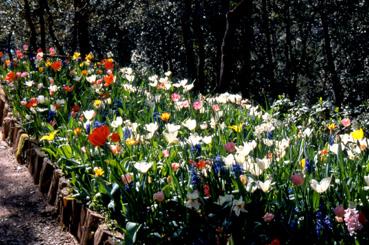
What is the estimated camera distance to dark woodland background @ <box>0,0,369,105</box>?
18391mm

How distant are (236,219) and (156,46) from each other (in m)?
22.4

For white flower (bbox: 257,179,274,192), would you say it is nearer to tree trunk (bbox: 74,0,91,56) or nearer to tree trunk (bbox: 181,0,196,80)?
tree trunk (bbox: 74,0,91,56)

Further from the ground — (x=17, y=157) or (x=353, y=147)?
(x=353, y=147)

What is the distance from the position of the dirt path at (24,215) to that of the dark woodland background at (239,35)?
41.0 ft

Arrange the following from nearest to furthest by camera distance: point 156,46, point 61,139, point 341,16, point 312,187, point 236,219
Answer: point 312,187, point 236,219, point 61,139, point 341,16, point 156,46

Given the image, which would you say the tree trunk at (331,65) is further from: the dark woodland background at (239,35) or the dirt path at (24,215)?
the dirt path at (24,215)

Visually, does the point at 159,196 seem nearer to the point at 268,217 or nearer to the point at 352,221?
the point at 268,217

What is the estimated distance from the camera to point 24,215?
3.78 m

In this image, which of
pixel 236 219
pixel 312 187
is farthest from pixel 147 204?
pixel 312 187

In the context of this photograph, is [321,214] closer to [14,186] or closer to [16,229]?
[16,229]

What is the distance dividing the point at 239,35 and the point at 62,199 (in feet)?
57.8

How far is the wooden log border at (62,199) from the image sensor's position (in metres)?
2.95

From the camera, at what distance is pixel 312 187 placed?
2199mm

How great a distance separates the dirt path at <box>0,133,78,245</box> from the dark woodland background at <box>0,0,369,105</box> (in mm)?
12494
